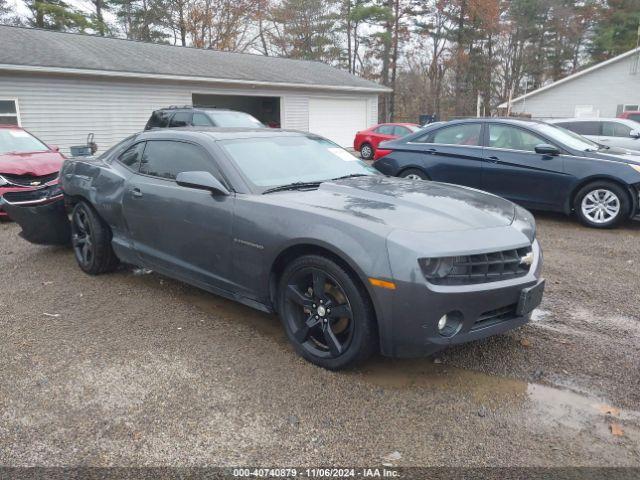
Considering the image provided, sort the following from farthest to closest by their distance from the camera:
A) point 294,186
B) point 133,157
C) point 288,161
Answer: point 133,157, point 288,161, point 294,186

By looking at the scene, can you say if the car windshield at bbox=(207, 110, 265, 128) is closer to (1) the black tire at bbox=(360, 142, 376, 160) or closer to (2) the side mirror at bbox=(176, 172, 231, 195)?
(2) the side mirror at bbox=(176, 172, 231, 195)

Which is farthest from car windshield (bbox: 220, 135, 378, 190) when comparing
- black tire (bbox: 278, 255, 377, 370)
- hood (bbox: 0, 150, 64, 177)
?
hood (bbox: 0, 150, 64, 177)

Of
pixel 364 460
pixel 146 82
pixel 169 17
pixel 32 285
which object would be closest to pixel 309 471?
pixel 364 460

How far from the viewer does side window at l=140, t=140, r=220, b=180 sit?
13.2ft

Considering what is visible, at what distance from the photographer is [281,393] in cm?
300

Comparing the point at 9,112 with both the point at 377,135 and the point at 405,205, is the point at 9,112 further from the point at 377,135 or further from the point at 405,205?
the point at 405,205

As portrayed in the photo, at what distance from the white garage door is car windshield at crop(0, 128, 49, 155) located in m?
13.1

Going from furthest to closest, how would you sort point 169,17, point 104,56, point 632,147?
point 169,17, point 104,56, point 632,147

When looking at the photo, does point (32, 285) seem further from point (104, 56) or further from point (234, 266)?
point (104, 56)

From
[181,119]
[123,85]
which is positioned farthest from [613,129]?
[123,85]

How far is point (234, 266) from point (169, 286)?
154 centimetres

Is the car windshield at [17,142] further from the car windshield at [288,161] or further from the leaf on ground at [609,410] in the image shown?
the leaf on ground at [609,410]

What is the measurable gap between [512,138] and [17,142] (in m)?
8.23

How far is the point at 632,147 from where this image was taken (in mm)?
11141
